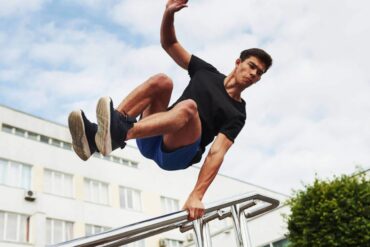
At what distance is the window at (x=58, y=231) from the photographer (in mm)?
18986

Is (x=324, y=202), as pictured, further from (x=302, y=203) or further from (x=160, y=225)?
(x=160, y=225)

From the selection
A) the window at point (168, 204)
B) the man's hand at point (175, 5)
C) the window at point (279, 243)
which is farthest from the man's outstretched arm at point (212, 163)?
the window at point (168, 204)

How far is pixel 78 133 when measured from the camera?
2857 millimetres

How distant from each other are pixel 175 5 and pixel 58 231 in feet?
58.3

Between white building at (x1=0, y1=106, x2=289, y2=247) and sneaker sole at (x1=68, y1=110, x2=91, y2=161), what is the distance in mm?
14048

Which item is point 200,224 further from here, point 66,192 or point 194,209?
point 66,192

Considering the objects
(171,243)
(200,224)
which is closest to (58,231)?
(171,243)

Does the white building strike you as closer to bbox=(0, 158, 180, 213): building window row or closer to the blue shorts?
bbox=(0, 158, 180, 213): building window row

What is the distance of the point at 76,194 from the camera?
20844 mm

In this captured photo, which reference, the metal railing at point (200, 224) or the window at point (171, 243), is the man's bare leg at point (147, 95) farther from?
the window at point (171, 243)

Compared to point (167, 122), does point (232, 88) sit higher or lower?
higher

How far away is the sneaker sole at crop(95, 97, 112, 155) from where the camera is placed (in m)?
2.77

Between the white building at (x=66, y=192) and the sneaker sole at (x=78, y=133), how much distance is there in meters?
14.0

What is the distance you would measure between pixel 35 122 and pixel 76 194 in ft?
11.5
